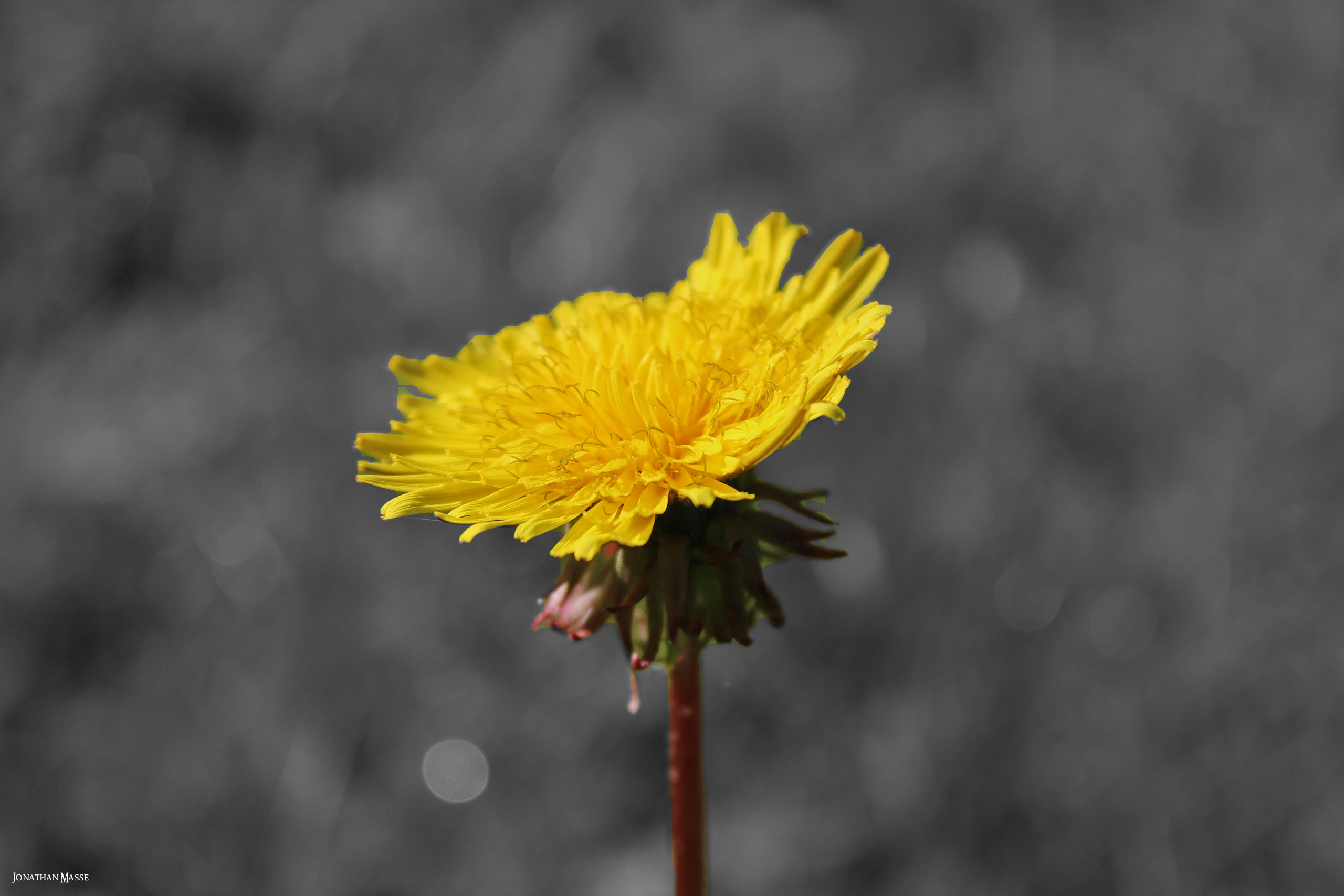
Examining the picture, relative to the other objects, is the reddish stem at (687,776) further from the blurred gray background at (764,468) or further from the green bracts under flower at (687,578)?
the blurred gray background at (764,468)

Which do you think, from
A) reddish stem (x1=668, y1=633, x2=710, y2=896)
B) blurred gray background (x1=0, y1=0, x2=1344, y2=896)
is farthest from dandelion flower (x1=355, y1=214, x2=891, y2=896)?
blurred gray background (x1=0, y1=0, x2=1344, y2=896)

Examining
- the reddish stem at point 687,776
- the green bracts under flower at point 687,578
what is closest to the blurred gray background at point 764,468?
the reddish stem at point 687,776

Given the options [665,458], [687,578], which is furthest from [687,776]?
[665,458]

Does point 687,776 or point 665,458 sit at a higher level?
point 665,458

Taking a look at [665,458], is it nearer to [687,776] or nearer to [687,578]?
[687,578]

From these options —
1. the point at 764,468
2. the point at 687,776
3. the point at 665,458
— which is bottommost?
the point at 687,776

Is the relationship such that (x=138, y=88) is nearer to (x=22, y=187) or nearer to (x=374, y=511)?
(x=22, y=187)

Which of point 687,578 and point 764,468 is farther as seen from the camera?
point 764,468
